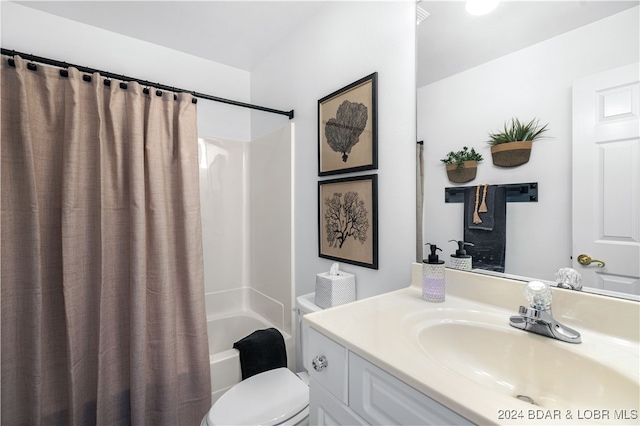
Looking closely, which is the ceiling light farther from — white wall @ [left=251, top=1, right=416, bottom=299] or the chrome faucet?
the chrome faucet

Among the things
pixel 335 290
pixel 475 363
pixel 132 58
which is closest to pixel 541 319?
pixel 475 363

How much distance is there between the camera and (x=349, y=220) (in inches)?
56.3

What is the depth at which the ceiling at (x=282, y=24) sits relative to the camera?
85 centimetres

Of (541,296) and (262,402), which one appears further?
(262,402)

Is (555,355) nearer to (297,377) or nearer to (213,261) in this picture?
(297,377)

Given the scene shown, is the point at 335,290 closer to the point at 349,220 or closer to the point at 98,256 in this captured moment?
the point at 349,220

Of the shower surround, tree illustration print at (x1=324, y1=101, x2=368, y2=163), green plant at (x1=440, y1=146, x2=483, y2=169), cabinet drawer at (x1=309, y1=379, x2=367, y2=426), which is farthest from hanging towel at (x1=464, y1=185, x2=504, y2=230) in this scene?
the shower surround

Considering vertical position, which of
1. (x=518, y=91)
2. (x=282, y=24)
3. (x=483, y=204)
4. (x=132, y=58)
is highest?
(x=282, y=24)

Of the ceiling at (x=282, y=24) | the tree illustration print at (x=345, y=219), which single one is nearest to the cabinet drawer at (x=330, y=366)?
the tree illustration print at (x=345, y=219)

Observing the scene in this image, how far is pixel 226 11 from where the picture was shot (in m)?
Answer: 1.70

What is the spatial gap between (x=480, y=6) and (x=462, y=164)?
0.56m

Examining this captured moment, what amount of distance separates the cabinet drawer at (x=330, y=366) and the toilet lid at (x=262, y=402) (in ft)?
1.59

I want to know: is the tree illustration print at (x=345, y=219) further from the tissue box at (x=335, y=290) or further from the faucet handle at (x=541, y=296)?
the faucet handle at (x=541, y=296)

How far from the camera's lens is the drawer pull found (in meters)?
0.78
